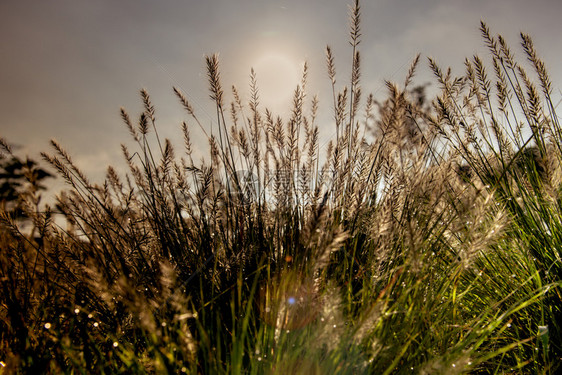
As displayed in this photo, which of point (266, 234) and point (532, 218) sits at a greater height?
point (266, 234)

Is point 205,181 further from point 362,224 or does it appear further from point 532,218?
point 532,218

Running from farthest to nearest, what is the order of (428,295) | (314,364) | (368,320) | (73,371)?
(428,295) < (73,371) < (314,364) < (368,320)

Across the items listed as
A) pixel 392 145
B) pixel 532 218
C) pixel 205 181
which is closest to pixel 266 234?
pixel 205 181

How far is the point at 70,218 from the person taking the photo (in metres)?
2.44

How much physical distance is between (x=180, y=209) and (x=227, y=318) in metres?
0.84

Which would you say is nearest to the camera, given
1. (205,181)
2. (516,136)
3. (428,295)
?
(428,295)

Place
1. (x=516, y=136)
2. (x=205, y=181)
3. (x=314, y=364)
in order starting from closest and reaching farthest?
1. (x=314, y=364)
2. (x=205, y=181)
3. (x=516, y=136)

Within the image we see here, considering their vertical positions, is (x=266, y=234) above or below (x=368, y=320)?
above

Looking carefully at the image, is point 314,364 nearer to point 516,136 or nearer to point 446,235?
point 446,235

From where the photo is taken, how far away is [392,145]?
1.87 meters

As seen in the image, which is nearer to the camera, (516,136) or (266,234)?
(266,234)

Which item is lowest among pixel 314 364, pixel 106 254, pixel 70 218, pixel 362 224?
pixel 314 364

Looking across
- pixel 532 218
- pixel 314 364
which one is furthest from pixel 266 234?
pixel 532 218

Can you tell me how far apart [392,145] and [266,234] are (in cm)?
87
